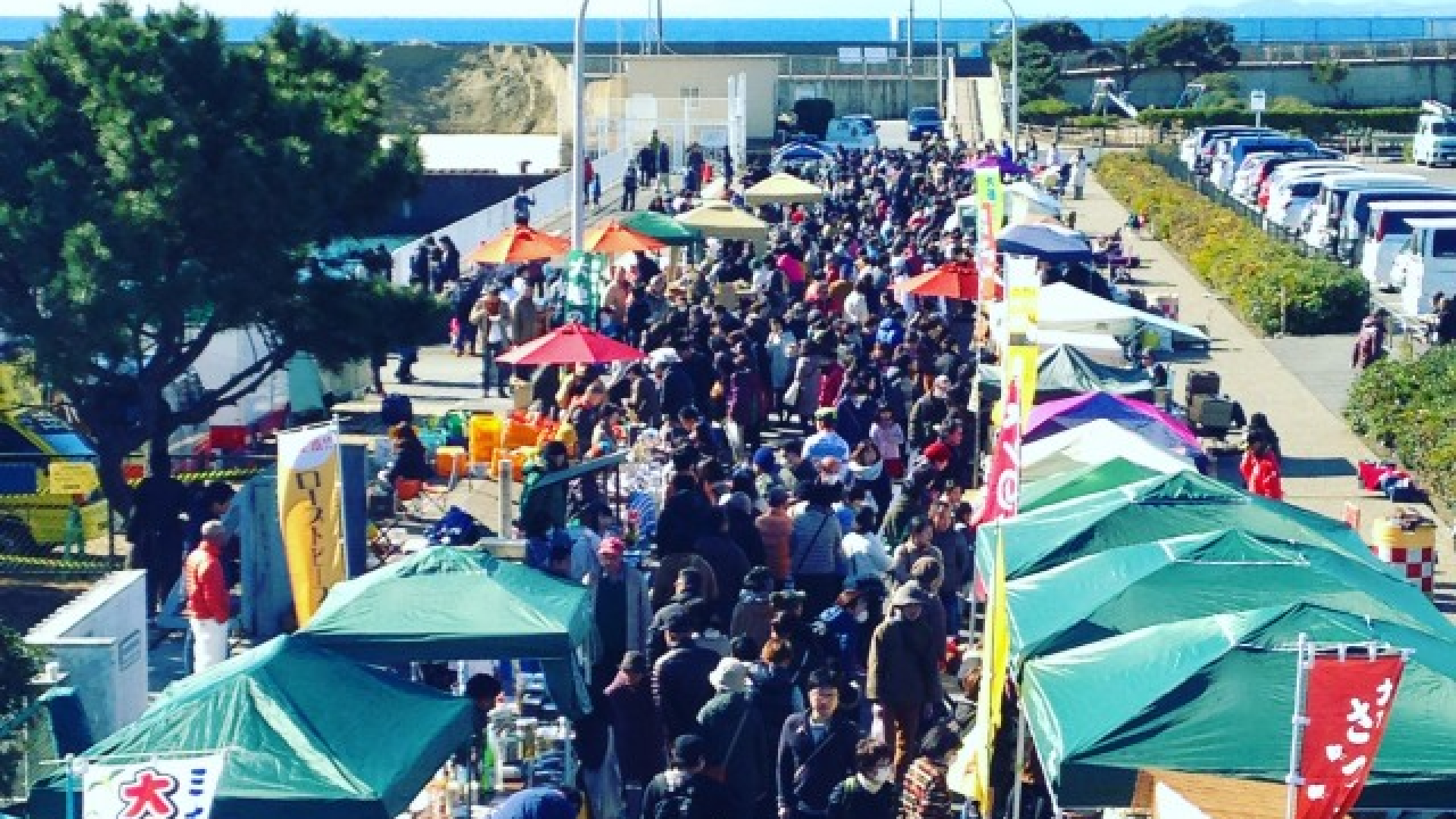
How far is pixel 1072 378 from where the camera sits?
20.6 meters

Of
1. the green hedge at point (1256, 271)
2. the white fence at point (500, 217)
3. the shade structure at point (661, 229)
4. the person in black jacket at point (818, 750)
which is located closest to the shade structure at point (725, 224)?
the shade structure at point (661, 229)

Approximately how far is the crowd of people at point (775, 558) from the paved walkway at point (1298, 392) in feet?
11.6

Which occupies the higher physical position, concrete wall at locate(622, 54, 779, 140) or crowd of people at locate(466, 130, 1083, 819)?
concrete wall at locate(622, 54, 779, 140)

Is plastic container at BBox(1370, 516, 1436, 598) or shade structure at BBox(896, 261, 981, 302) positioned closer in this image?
plastic container at BBox(1370, 516, 1436, 598)

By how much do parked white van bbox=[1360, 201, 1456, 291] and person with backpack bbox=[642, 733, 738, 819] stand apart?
2871 centimetres

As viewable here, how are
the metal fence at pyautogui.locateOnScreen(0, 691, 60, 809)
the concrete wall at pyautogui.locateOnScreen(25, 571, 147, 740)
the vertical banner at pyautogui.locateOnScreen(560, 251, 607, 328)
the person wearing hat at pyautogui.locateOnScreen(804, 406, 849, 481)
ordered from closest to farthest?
the metal fence at pyautogui.locateOnScreen(0, 691, 60, 809) → the concrete wall at pyautogui.locateOnScreen(25, 571, 147, 740) → the person wearing hat at pyautogui.locateOnScreen(804, 406, 849, 481) → the vertical banner at pyautogui.locateOnScreen(560, 251, 607, 328)

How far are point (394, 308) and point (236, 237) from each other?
159 centimetres

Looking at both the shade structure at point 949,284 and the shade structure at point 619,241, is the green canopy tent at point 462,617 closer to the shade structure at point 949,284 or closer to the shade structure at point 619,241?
the shade structure at point 949,284

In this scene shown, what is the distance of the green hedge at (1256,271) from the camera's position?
32.9 metres

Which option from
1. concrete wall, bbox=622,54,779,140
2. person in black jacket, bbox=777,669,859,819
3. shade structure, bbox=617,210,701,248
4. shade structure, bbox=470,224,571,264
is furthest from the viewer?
concrete wall, bbox=622,54,779,140

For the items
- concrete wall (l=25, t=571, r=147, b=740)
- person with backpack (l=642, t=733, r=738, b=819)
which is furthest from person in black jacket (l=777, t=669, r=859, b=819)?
concrete wall (l=25, t=571, r=147, b=740)

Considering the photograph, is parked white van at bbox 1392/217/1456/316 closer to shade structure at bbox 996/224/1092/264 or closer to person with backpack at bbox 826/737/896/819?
shade structure at bbox 996/224/1092/264

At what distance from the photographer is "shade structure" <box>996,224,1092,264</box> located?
96.8 ft

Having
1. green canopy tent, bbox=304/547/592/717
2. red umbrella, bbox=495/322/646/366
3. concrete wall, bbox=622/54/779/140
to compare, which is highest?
concrete wall, bbox=622/54/779/140
